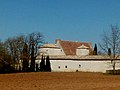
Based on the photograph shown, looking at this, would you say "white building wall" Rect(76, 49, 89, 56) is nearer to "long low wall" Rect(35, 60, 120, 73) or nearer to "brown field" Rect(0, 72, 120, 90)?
"long low wall" Rect(35, 60, 120, 73)

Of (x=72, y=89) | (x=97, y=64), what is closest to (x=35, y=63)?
(x=97, y=64)

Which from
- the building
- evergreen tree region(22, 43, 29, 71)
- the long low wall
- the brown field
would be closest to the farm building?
the long low wall

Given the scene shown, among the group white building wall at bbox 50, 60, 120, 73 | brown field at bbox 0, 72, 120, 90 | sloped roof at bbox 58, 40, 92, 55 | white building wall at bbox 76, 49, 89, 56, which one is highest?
sloped roof at bbox 58, 40, 92, 55

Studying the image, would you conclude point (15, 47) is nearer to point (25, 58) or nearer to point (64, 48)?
point (25, 58)

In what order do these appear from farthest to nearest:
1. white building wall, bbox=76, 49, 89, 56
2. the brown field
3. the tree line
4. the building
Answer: the building < white building wall, bbox=76, 49, 89, 56 < the tree line < the brown field

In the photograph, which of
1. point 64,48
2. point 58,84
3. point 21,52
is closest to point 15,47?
point 21,52

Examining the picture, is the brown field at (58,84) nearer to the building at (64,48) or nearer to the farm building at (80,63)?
the farm building at (80,63)

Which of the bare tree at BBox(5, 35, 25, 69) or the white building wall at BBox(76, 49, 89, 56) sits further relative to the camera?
the white building wall at BBox(76, 49, 89, 56)

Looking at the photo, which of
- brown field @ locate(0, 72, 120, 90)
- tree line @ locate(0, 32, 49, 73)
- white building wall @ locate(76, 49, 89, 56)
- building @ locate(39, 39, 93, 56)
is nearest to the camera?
brown field @ locate(0, 72, 120, 90)

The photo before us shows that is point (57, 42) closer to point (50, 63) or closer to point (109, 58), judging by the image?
point (50, 63)

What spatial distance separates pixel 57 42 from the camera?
378 ft

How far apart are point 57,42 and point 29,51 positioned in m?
27.6

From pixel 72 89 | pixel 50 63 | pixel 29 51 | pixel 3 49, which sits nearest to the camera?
pixel 72 89

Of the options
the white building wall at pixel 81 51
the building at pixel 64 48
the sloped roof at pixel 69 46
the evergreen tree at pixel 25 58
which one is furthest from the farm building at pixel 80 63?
the sloped roof at pixel 69 46
